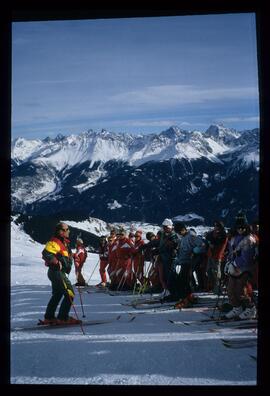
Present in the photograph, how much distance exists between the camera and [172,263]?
8.23 metres

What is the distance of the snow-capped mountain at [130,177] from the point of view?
755cm

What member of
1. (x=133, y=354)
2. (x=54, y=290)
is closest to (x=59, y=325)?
(x=54, y=290)

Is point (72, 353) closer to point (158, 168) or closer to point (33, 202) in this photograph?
point (33, 202)

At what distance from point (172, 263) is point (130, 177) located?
2.54m

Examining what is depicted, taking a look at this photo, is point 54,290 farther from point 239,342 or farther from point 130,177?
point 130,177

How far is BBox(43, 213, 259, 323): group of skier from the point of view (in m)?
6.04

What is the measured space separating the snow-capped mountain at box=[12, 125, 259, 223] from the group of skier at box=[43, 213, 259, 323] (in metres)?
0.58

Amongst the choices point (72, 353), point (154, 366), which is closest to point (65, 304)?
point (72, 353)

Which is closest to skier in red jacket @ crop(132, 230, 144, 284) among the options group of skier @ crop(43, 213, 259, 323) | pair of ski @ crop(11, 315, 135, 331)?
group of skier @ crop(43, 213, 259, 323)

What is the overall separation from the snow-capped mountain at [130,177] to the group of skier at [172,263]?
1.89ft

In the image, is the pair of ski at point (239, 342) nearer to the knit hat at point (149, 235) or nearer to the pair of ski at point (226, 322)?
the pair of ski at point (226, 322)

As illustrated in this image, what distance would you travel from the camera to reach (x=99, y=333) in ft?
18.8

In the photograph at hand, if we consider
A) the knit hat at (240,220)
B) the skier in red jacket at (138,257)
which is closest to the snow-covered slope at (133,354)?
the knit hat at (240,220)

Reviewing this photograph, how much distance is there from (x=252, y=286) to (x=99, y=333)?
2086 mm
